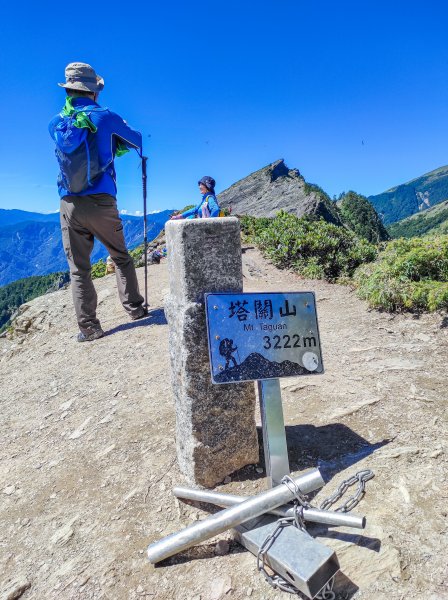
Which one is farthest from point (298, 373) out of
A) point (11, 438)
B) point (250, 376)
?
point (11, 438)

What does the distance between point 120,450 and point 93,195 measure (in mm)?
3527

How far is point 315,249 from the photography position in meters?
10.3

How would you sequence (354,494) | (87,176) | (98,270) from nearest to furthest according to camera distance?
(354,494) < (87,176) < (98,270)

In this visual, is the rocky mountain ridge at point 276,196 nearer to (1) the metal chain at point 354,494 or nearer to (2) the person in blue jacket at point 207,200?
(2) the person in blue jacket at point 207,200

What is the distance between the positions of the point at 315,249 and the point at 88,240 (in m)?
5.79

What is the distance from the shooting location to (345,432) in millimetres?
3572

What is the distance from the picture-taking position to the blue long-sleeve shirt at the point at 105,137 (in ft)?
17.3

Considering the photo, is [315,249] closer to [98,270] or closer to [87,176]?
[87,176]

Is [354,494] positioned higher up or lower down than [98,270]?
lower down


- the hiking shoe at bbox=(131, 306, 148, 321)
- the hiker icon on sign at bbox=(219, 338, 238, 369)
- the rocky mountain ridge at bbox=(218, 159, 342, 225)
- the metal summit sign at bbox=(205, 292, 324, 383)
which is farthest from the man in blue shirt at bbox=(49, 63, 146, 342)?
the rocky mountain ridge at bbox=(218, 159, 342, 225)

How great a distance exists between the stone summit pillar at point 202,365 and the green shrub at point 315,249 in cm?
679

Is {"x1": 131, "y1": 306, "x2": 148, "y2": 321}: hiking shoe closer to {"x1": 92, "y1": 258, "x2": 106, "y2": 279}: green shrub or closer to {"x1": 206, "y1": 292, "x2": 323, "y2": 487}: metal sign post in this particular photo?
{"x1": 206, "y1": 292, "x2": 323, "y2": 487}: metal sign post

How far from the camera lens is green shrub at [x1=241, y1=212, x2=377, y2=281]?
31.7ft

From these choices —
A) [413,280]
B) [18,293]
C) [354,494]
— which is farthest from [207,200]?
[18,293]
